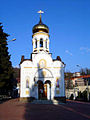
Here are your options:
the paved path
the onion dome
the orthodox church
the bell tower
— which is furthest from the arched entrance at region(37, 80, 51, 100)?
the paved path

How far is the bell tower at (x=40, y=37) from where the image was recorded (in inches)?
1125

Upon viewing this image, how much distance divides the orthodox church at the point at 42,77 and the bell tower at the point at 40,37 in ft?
4.27

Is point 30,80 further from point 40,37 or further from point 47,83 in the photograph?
point 40,37

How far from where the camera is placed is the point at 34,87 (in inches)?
1014

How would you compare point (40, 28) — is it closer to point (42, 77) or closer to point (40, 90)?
point (42, 77)

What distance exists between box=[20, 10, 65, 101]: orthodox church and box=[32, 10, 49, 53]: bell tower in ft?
4.27

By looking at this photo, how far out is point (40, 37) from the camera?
94.4ft

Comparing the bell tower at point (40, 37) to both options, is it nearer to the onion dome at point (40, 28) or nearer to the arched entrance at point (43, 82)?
the onion dome at point (40, 28)

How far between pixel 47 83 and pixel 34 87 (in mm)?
2276

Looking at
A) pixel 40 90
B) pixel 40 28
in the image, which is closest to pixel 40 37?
pixel 40 28

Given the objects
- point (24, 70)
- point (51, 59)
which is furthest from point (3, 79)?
point (51, 59)

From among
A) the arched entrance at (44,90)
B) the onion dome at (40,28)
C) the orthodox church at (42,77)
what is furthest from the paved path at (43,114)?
the onion dome at (40,28)

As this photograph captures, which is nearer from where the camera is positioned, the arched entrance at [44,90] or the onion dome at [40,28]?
the arched entrance at [44,90]

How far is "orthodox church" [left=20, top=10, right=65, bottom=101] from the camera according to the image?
2564 centimetres
